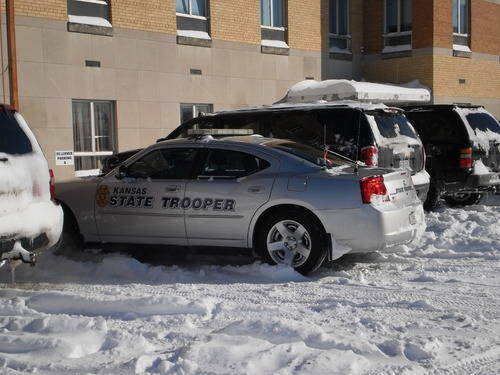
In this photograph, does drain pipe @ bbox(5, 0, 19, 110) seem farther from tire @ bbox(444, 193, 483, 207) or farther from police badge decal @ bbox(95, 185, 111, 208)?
tire @ bbox(444, 193, 483, 207)

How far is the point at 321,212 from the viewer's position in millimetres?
7180

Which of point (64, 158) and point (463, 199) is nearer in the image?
point (463, 199)

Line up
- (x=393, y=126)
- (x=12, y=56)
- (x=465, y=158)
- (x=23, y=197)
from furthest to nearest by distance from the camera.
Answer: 1. (x=12, y=56)
2. (x=465, y=158)
3. (x=393, y=126)
4. (x=23, y=197)

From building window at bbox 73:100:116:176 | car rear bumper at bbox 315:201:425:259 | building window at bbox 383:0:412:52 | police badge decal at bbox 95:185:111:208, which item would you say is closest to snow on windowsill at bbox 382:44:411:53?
building window at bbox 383:0:412:52

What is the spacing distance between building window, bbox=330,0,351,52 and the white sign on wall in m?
10.9

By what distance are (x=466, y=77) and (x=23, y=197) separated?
20286 mm

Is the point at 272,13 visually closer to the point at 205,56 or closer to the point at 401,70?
the point at 205,56

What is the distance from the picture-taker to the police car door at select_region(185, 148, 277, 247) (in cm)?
746

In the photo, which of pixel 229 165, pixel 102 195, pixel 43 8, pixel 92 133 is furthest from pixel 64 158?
pixel 229 165

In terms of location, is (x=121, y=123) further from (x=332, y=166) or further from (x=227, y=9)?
(x=332, y=166)

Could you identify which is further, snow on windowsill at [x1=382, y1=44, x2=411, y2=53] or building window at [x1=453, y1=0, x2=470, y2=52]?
building window at [x1=453, y1=0, x2=470, y2=52]

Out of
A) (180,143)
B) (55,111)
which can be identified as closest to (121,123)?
(55,111)

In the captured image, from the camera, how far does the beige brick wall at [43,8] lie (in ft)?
45.6

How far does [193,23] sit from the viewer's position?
17.6 metres
